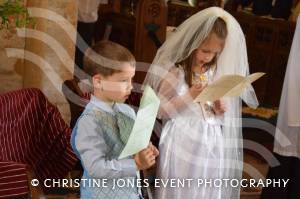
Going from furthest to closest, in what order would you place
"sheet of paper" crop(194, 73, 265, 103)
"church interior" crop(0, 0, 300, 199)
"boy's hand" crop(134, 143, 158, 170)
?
"church interior" crop(0, 0, 300, 199) → "sheet of paper" crop(194, 73, 265, 103) → "boy's hand" crop(134, 143, 158, 170)

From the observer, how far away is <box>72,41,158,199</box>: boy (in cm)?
172

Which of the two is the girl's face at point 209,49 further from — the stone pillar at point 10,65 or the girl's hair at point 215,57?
the stone pillar at point 10,65

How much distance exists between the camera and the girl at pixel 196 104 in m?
2.27

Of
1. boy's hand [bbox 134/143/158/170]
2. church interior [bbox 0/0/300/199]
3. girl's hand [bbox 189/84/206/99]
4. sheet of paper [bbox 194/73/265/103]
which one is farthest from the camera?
church interior [bbox 0/0/300/199]

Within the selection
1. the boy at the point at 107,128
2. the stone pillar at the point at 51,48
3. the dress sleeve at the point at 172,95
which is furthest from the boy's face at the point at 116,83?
the stone pillar at the point at 51,48

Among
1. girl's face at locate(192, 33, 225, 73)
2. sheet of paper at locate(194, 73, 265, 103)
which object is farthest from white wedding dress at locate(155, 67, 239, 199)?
sheet of paper at locate(194, 73, 265, 103)

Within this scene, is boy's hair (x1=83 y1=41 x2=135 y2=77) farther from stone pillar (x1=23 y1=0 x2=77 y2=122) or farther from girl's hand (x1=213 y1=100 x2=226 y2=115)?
stone pillar (x1=23 y1=0 x2=77 y2=122)

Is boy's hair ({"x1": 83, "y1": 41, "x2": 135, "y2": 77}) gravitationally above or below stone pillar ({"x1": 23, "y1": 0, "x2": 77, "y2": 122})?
above

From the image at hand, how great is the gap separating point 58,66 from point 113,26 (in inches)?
113

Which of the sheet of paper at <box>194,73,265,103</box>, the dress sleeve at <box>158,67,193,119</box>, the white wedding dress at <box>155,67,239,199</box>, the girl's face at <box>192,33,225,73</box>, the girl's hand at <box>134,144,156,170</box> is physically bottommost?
the white wedding dress at <box>155,67,239,199</box>

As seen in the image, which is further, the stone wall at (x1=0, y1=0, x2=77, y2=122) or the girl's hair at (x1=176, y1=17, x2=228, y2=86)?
the stone wall at (x1=0, y1=0, x2=77, y2=122)

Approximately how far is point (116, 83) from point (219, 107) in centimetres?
71

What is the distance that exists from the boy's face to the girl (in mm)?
512

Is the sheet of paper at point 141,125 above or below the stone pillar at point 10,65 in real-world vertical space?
above
